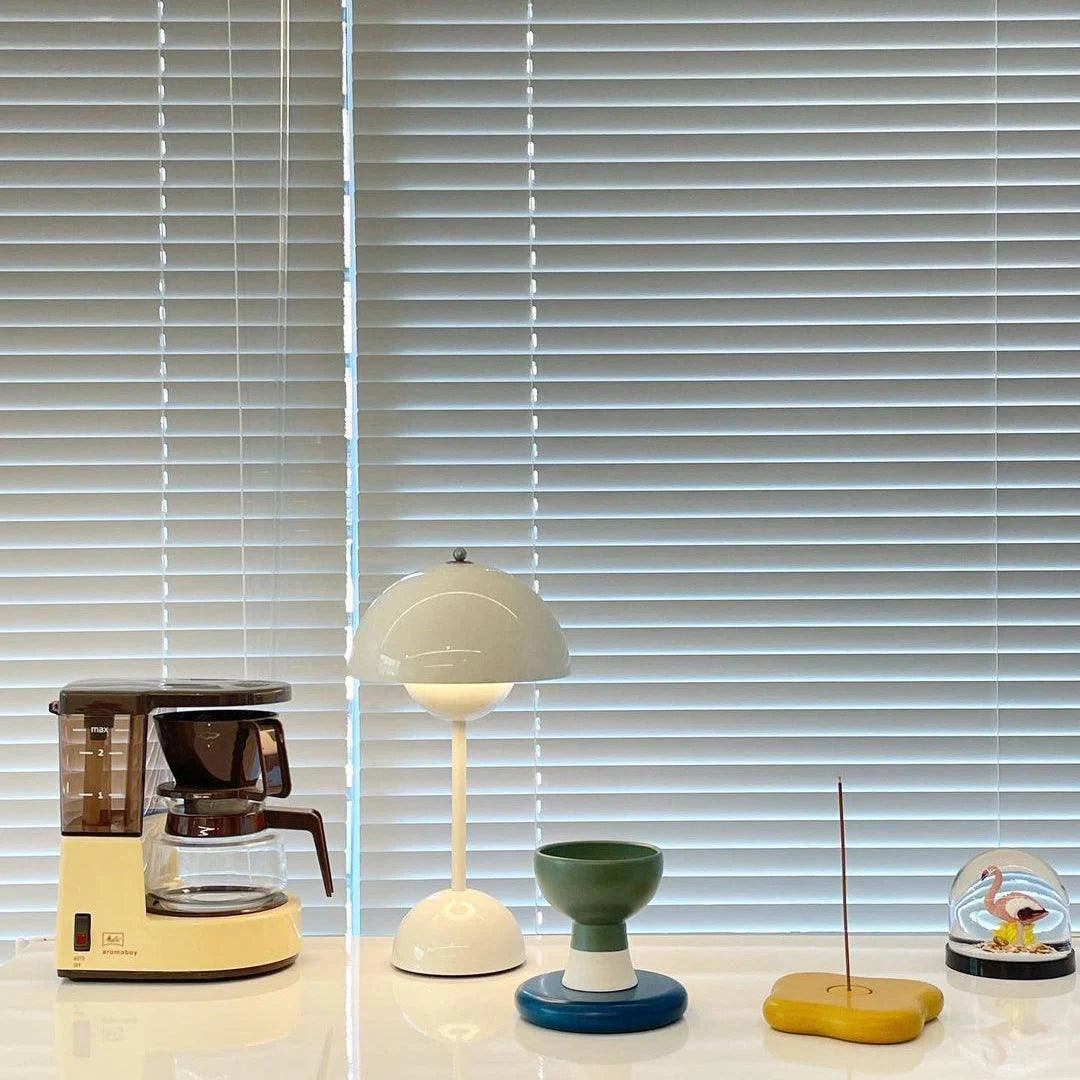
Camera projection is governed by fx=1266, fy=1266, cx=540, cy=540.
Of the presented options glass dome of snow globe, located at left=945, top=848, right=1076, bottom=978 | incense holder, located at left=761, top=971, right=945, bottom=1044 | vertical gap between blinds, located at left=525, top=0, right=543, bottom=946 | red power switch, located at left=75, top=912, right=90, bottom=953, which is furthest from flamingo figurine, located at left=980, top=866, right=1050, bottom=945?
red power switch, located at left=75, top=912, right=90, bottom=953

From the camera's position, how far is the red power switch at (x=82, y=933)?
1.22 m

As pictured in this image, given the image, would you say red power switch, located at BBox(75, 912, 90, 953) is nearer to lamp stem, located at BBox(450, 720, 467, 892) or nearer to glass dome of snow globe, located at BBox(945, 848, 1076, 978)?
lamp stem, located at BBox(450, 720, 467, 892)

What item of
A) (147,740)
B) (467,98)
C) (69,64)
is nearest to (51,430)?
(69,64)

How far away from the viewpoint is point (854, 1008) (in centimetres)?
107

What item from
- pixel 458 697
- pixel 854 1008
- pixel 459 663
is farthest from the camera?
pixel 458 697

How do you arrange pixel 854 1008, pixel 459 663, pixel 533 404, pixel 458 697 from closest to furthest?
pixel 854 1008 → pixel 459 663 → pixel 458 697 → pixel 533 404

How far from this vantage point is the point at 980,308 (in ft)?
5.50

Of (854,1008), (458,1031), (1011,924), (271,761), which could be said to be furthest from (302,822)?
(1011,924)

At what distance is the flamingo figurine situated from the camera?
1.27 meters

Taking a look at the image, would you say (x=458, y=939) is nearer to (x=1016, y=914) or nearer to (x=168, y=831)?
(x=168, y=831)

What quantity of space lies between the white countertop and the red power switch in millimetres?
38

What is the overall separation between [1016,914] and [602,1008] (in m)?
0.46

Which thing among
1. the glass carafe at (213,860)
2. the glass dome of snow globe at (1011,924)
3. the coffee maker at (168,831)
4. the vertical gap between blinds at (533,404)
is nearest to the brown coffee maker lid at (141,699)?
the coffee maker at (168,831)

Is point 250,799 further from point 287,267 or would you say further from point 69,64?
point 69,64
